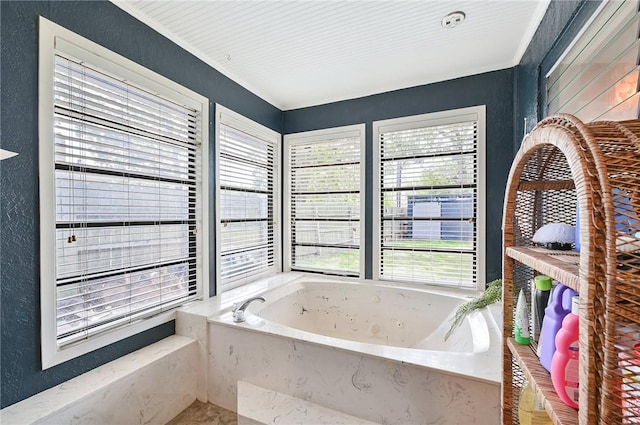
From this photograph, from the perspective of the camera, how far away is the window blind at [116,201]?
4.72 feet

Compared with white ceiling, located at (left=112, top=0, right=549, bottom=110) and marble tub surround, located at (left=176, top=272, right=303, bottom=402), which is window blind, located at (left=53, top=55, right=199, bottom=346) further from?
white ceiling, located at (left=112, top=0, right=549, bottom=110)

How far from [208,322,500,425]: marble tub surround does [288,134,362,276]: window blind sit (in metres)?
1.49

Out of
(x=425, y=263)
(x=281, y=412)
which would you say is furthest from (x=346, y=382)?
(x=425, y=263)

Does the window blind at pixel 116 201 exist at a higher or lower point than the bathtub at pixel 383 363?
higher

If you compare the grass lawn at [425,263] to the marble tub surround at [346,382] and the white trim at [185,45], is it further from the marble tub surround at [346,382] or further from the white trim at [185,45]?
the white trim at [185,45]

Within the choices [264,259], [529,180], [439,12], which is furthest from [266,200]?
[529,180]

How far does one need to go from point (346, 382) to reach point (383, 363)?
23 centimetres

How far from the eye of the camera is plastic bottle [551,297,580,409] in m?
0.65

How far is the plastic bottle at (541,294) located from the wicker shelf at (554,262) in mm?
85

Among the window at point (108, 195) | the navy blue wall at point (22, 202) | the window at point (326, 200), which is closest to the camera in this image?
the navy blue wall at point (22, 202)

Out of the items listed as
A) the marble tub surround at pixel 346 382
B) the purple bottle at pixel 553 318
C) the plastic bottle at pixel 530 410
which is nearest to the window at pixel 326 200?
the marble tub surround at pixel 346 382

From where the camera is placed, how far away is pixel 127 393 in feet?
4.96

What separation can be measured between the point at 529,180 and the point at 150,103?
2124mm

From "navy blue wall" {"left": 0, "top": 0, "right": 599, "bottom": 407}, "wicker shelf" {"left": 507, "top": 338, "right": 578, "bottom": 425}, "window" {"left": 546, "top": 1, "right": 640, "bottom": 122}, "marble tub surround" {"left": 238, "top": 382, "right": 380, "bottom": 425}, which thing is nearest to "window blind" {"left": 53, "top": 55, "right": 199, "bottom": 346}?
"navy blue wall" {"left": 0, "top": 0, "right": 599, "bottom": 407}
